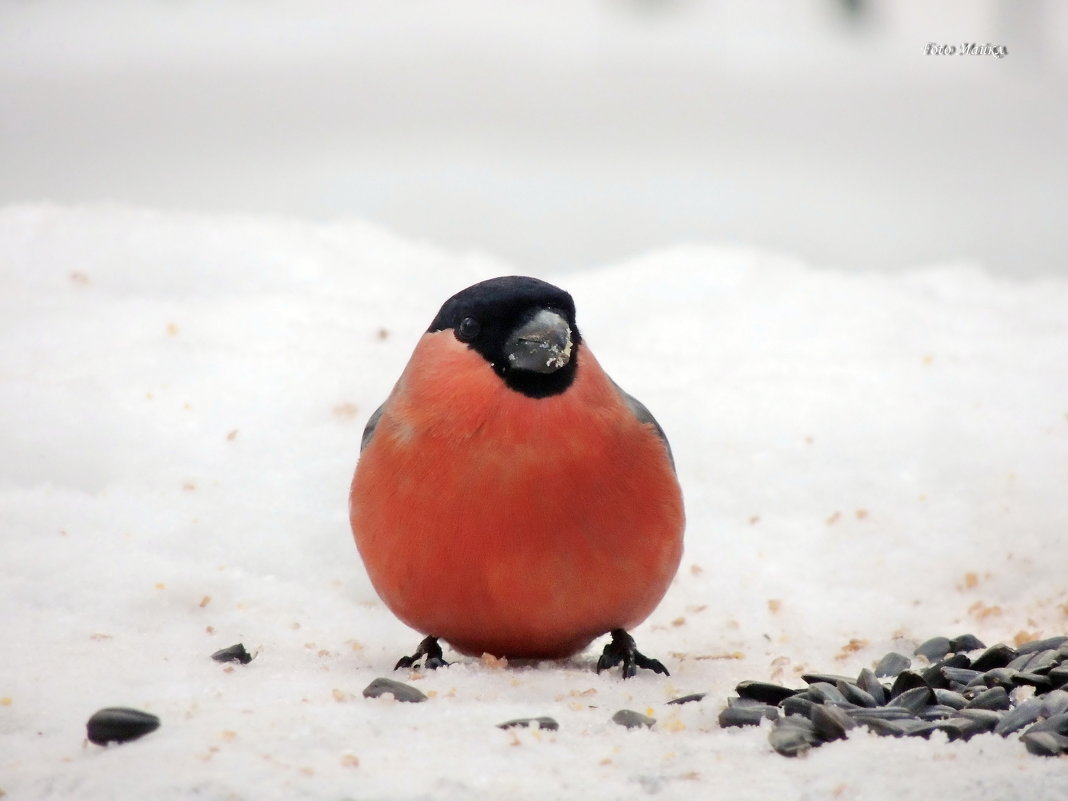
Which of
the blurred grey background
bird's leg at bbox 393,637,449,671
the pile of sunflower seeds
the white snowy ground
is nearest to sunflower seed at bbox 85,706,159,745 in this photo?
the white snowy ground

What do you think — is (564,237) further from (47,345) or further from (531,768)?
(531,768)

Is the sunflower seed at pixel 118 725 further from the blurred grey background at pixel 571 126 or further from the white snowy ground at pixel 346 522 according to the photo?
the blurred grey background at pixel 571 126

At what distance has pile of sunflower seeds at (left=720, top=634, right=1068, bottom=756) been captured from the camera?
2.19 meters

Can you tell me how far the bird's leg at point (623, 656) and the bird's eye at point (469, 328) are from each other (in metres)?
0.76

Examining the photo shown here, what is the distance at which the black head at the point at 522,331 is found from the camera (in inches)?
98.8

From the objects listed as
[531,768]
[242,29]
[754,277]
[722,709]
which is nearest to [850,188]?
[754,277]

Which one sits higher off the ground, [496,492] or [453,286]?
[453,286]

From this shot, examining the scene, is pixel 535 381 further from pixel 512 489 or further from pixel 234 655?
pixel 234 655

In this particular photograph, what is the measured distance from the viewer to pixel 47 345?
13.9 ft

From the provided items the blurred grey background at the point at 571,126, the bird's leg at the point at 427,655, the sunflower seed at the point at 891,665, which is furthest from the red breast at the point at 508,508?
the blurred grey background at the point at 571,126

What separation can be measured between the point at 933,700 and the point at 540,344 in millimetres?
1085

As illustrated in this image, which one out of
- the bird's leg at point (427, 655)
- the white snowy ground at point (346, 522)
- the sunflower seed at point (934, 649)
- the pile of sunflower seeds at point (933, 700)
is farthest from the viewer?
the sunflower seed at point (934, 649)

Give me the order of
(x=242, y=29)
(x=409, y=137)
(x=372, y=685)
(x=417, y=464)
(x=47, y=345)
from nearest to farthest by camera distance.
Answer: (x=372, y=685) → (x=417, y=464) → (x=47, y=345) → (x=242, y=29) → (x=409, y=137)

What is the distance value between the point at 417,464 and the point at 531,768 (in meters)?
0.79
